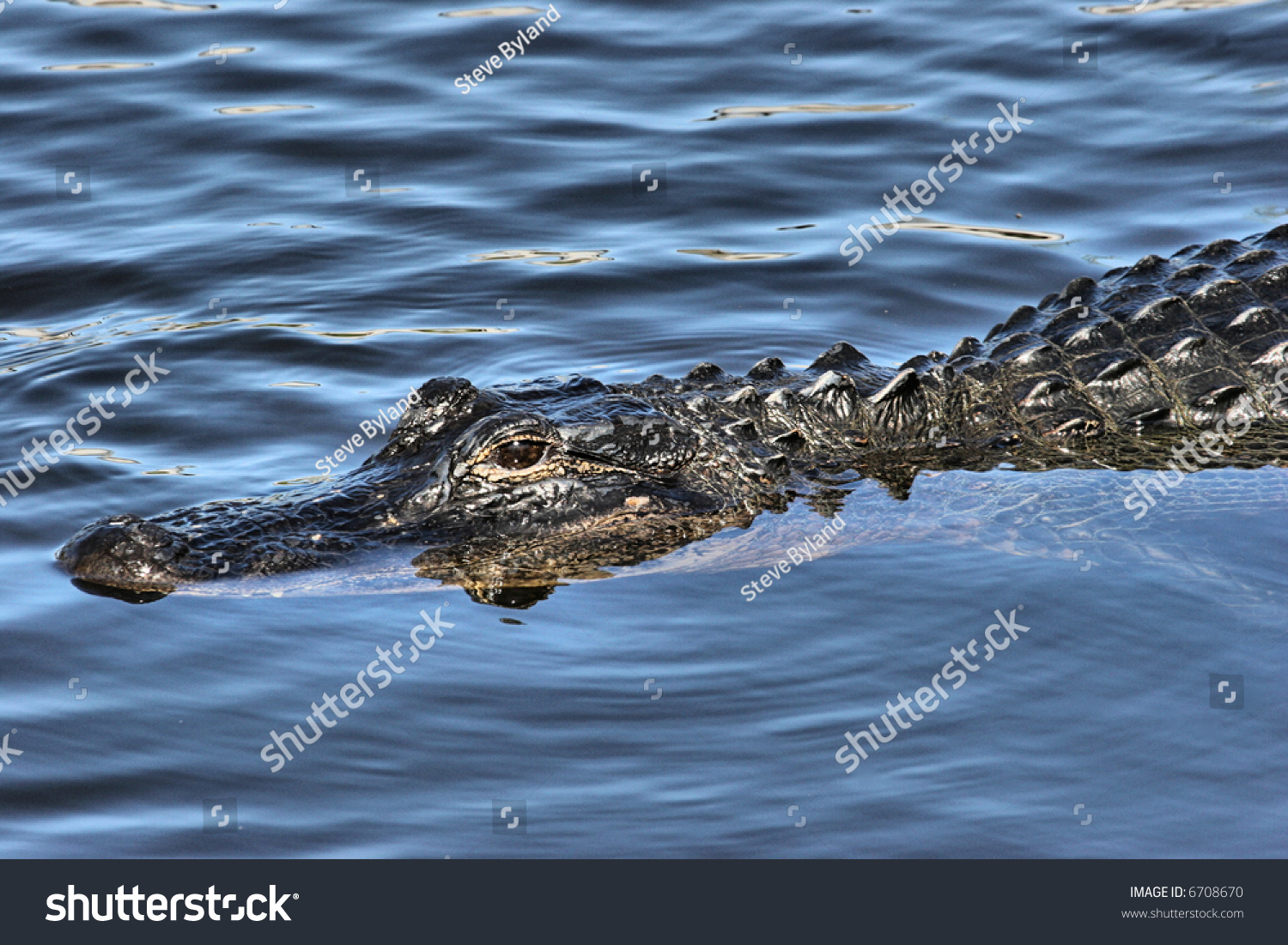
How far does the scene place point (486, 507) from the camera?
5926mm

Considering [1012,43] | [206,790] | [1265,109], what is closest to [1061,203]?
[1265,109]

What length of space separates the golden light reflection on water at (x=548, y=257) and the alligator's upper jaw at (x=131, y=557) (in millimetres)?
4481

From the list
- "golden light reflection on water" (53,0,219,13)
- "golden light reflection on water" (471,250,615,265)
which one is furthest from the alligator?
"golden light reflection on water" (53,0,219,13)

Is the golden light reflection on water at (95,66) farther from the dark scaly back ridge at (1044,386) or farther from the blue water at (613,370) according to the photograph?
the dark scaly back ridge at (1044,386)

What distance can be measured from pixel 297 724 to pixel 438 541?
3.75ft

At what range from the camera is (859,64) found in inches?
536

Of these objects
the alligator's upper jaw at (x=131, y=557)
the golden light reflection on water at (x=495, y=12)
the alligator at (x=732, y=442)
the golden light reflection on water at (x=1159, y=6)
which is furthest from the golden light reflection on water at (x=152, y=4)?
the alligator's upper jaw at (x=131, y=557)

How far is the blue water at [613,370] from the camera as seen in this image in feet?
15.1

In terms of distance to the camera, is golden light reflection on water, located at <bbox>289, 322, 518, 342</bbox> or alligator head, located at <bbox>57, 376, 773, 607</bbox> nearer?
alligator head, located at <bbox>57, 376, 773, 607</bbox>

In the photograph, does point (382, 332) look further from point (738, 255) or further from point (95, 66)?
point (95, 66)

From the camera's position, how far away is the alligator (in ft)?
19.1

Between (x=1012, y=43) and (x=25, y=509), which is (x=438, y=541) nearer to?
(x=25, y=509)

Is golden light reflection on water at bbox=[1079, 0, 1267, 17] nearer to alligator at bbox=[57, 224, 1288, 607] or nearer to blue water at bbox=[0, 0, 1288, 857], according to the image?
blue water at bbox=[0, 0, 1288, 857]

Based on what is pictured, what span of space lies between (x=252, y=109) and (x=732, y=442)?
7.77 m
